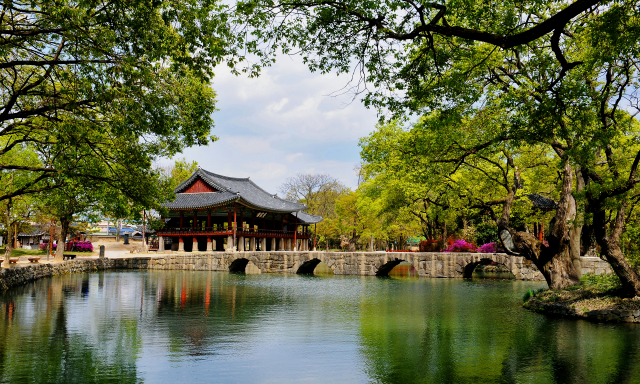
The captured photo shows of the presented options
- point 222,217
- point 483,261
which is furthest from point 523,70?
point 222,217

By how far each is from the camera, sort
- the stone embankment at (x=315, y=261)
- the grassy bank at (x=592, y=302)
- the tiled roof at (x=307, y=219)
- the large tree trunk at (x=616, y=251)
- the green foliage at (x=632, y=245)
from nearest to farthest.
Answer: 1. the large tree trunk at (x=616, y=251)
2. the grassy bank at (x=592, y=302)
3. the green foliage at (x=632, y=245)
4. the stone embankment at (x=315, y=261)
5. the tiled roof at (x=307, y=219)

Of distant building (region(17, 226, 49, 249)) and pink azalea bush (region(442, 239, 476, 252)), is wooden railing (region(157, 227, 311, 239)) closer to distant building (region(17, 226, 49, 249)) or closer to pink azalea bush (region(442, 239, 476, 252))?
pink azalea bush (region(442, 239, 476, 252))

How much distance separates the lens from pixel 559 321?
528 inches

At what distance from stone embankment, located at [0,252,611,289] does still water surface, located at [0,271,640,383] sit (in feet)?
29.0

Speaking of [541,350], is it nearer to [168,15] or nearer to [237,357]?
[237,357]

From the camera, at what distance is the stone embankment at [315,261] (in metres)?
26.1

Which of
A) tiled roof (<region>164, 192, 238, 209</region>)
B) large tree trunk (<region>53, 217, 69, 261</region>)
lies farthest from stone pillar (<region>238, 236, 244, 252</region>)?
large tree trunk (<region>53, 217, 69, 261</region>)

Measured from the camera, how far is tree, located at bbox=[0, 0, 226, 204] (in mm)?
8500

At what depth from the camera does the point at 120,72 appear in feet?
31.5

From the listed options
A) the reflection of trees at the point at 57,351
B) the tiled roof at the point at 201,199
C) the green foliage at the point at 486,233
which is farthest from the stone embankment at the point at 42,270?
the green foliage at the point at 486,233

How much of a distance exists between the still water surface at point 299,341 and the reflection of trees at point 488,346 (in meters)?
0.03

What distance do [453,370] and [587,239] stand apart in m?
9.44

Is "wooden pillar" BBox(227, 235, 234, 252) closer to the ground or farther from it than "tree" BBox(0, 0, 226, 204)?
closer to the ground

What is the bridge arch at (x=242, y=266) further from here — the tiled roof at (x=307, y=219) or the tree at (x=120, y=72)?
the tree at (x=120, y=72)
